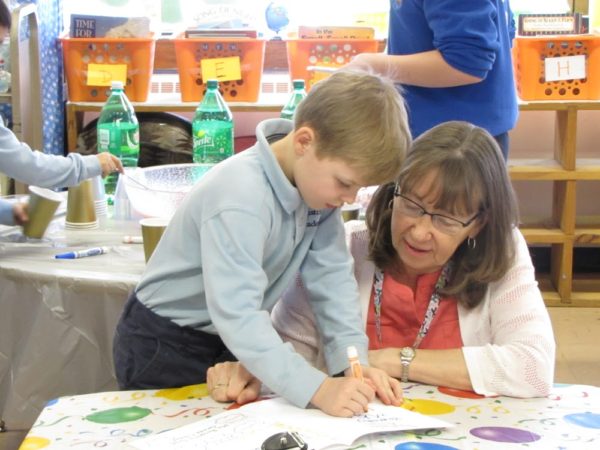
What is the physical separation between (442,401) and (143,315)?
49 cm

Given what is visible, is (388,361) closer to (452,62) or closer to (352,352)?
(352,352)

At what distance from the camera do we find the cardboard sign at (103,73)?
12.2 feet

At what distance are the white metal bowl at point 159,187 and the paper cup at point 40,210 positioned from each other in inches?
9.0

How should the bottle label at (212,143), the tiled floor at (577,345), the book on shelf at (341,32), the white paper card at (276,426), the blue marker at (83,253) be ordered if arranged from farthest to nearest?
the book on shelf at (341,32)
the tiled floor at (577,345)
the bottle label at (212,143)
the blue marker at (83,253)
the white paper card at (276,426)

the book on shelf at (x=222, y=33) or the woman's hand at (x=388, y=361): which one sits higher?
the book on shelf at (x=222, y=33)

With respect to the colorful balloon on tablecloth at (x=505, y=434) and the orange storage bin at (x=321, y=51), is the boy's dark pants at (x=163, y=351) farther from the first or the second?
the orange storage bin at (x=321, y=51)

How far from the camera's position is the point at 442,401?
1.25 m

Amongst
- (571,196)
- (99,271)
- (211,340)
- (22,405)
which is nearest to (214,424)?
(211,340)

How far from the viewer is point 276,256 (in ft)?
4.47

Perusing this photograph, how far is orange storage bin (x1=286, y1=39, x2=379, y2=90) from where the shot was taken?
11.9 feet

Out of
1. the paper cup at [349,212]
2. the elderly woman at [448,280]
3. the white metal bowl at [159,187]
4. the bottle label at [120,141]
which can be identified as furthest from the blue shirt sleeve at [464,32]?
the bottle label at [120,141]

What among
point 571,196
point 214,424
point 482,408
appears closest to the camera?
point 214,424

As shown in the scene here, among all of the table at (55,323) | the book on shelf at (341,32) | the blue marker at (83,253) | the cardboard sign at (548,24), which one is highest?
the cardboard sign at (548,24)

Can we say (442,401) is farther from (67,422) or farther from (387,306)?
(67,422)
